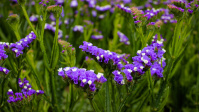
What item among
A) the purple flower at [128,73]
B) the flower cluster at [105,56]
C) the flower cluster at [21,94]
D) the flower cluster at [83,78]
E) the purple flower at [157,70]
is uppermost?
the flower cluster at [105,56]

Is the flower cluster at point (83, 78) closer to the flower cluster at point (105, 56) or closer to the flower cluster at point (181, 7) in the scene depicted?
the flower cluster at point (105, 56)

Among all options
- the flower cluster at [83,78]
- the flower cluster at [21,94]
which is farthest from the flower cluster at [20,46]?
the flower cluster at [83,78]

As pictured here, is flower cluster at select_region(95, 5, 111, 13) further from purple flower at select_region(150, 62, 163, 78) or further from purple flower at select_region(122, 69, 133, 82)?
purple flower at select_region(122, 69, 133, 82)

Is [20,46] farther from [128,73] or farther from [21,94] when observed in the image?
[128,73]

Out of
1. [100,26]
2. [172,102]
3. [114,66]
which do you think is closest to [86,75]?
[114,66]

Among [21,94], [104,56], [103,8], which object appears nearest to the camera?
[104,56]

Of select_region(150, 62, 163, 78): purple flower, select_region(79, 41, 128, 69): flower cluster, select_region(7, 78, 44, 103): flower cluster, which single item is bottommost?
select_region(7, 78, 44, 103): flower cluster

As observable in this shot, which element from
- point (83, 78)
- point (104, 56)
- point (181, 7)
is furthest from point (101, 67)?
point (181, 7)

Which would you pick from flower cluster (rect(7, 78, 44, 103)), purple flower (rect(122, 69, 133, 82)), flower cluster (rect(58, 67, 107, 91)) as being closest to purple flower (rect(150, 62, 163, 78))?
purple flower (rect(122, 69, 133, 82))

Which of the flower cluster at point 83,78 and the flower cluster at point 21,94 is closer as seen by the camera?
the flower cluster at point 83,78

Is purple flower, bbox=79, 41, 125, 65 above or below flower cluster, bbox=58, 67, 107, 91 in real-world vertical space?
above

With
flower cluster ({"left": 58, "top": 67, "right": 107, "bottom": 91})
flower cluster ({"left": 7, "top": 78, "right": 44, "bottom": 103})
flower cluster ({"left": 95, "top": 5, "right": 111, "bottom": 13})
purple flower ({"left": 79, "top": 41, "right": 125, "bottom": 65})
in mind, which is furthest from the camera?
flower cluster ({"left": 95, "top": 5, "right": 111, "bottom": 13})
